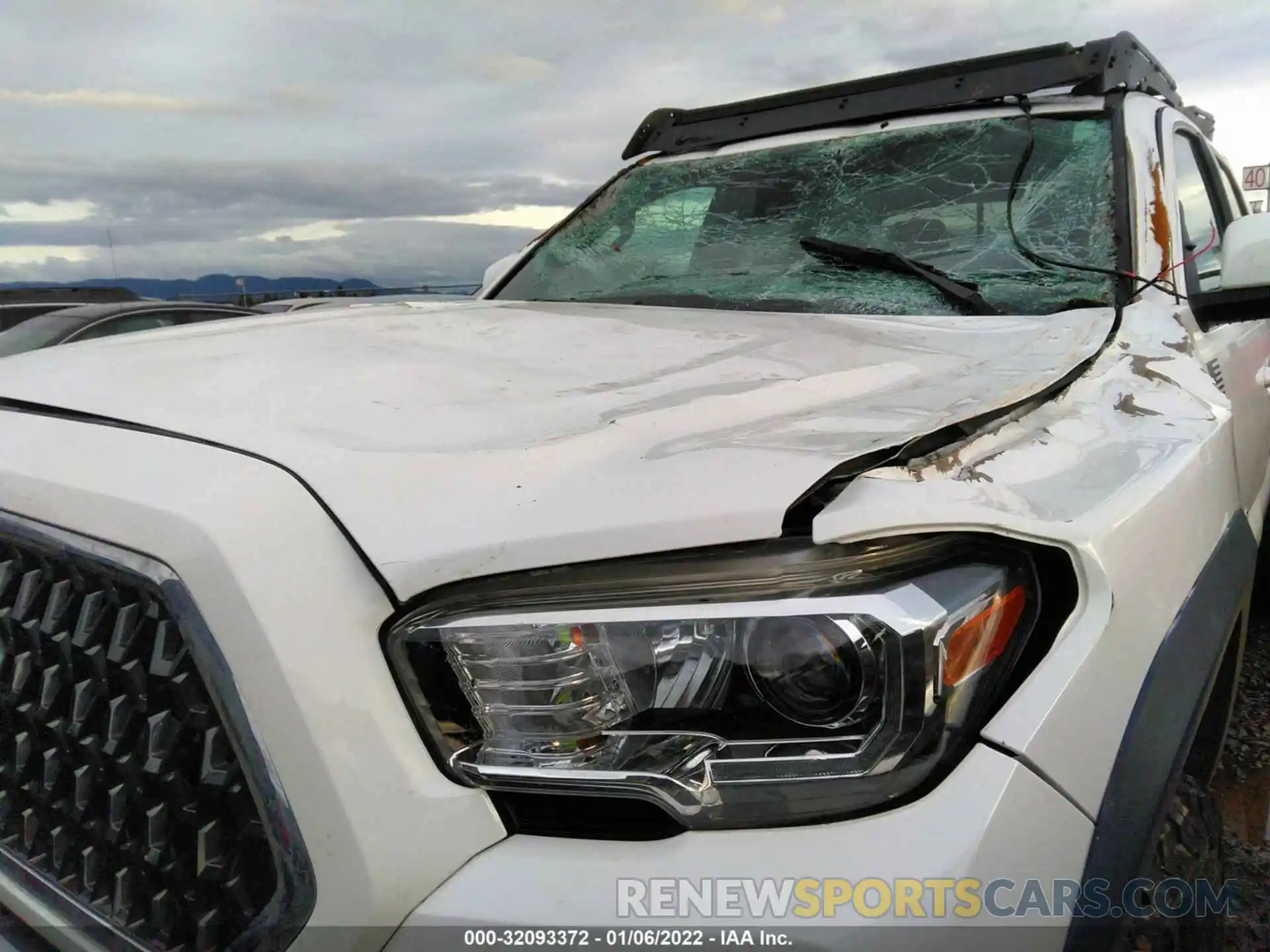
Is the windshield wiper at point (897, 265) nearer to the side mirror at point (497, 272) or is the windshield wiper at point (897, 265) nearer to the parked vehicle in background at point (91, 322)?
the side mirror at point (497, 272)

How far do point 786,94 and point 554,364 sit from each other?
1812 millimetres

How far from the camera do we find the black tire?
1197 mm

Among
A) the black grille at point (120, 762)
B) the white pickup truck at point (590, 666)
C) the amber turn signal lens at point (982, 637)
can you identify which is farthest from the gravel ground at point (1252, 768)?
the black grille at point (120, 762)

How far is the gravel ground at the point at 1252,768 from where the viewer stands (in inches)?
79.9

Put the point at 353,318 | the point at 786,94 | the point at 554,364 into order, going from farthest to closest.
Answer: the point at 786,94
the point at 353,318
the point at 554,364

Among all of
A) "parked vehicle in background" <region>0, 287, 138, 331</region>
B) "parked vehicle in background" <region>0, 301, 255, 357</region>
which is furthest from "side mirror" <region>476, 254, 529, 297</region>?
"parked vehicle in background" <region>0, 287, 138, 331</region>

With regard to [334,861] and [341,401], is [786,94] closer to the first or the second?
[341,401]

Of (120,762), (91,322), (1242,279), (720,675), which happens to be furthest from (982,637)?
(91,322)

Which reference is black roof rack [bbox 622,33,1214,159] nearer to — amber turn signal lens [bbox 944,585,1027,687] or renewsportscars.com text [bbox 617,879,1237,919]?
amber turn signal lens [bbox 944,585,1027,687]

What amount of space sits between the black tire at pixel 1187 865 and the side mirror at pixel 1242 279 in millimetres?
1244

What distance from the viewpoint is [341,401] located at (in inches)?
52.1

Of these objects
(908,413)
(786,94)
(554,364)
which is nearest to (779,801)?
(908,413)

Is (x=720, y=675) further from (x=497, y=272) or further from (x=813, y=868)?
(x=497, y=272)

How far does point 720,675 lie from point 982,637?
0.29 metres
